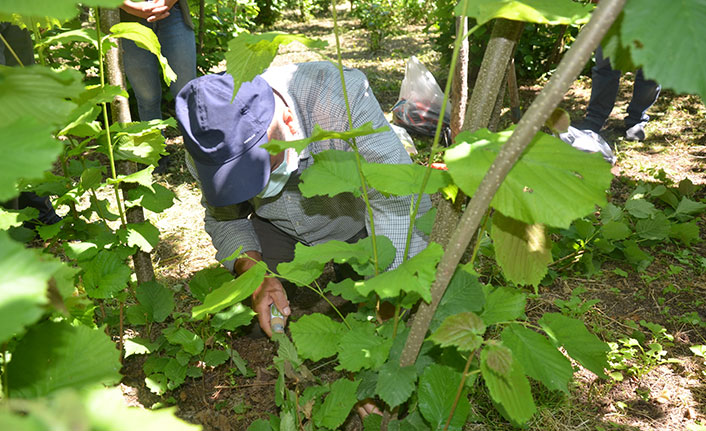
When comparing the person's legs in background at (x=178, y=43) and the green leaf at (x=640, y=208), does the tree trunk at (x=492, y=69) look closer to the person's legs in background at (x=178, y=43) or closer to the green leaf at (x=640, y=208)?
the green leaf at (x=640, y=208)

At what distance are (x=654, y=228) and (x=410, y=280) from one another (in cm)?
240

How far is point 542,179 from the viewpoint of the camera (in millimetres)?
712

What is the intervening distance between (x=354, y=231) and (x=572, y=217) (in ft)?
6.05

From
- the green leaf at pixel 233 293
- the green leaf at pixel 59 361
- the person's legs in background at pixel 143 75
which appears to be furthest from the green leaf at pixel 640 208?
the person's legs in background at pixel 143 75

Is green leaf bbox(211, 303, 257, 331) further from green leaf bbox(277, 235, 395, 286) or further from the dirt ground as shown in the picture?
green leaf bbox(277, 235, 395, 286)

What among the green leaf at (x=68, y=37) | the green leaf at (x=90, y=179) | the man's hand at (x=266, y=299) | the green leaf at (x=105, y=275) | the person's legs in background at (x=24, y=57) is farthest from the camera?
the person's legs in background at (x=24, y=57)

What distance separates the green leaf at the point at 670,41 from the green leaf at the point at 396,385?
2.35 feet

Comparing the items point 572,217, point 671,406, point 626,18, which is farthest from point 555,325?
point 671,406

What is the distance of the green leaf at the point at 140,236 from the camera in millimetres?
1592

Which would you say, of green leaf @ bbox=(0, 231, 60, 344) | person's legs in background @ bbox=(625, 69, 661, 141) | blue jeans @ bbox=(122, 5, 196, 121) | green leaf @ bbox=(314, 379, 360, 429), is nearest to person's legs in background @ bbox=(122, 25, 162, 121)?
blue jeans @ bbox=(122, 5, 196, 121)

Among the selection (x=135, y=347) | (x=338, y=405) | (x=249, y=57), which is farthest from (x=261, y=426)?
(x=249, y=57)

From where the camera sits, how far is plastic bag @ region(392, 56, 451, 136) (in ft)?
13.2

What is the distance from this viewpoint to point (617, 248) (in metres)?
2.60

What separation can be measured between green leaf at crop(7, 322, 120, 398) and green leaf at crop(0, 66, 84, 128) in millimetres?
295
